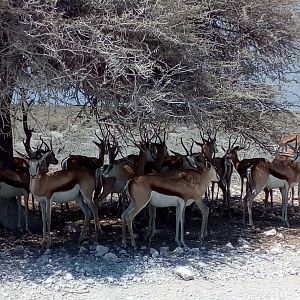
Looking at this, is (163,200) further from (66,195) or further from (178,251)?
(66,195)

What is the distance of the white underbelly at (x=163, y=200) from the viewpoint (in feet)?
29.9

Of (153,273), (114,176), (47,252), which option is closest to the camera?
(153,273)

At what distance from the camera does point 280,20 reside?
10.1 meters

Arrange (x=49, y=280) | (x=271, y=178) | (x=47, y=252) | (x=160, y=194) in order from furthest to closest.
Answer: (x=271, y=178)
(x=160, y=194)
(x=47, y=252)
(x=49, y=280)

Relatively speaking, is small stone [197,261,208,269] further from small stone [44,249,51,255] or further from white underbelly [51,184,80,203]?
white underbelly [51,184,80,203]

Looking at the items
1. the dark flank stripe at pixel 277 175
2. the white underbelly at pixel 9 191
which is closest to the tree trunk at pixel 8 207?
the white underbelly at pixel 9 191

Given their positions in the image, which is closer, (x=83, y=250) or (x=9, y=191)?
(x=83, y=250)

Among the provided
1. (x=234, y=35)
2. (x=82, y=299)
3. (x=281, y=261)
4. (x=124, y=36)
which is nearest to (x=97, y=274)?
(x=82, y=299)

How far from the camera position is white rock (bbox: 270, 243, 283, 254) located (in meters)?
8.87

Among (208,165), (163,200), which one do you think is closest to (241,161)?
(208,165)

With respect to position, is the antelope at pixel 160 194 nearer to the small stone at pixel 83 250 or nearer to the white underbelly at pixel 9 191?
the small stone at pixel 83 250

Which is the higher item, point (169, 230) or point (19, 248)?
point (169, 230)

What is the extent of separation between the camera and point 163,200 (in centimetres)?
917

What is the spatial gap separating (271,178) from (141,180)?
2.81 meters
